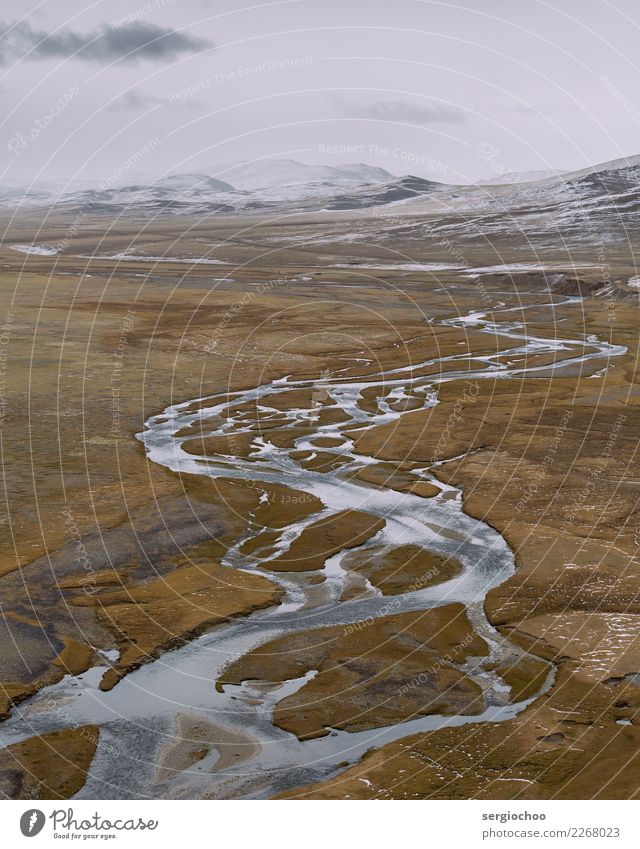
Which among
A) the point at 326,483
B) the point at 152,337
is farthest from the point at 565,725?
the point at 152,337

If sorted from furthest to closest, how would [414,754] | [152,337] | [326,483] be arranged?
[152,337] < [326,483] < [414,754]

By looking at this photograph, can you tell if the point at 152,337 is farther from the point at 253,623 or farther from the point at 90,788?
the point at 90,788
